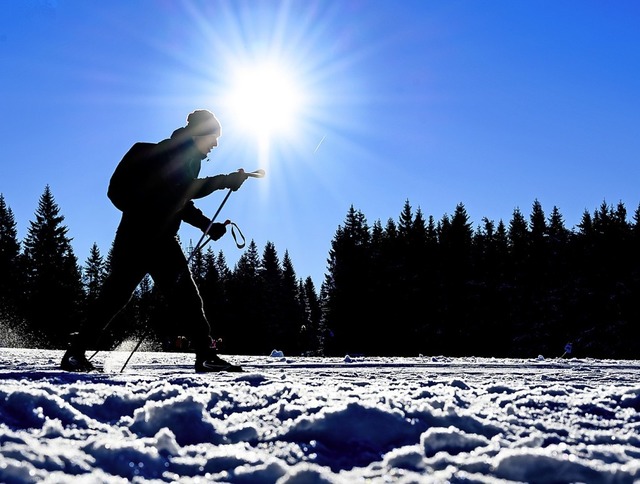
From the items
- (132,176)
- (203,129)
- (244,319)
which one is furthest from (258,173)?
(244,319)

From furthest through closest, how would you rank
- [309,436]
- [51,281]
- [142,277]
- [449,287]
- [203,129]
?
[449,287], [51,281], [203,129], [142,277], [309,436]

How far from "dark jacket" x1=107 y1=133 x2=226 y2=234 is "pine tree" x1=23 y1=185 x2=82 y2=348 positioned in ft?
140

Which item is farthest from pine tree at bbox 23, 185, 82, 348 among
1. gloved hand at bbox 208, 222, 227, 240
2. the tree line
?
gloved hand at bbox 208, 222, 227, 240

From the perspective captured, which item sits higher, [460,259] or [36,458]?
[460,259]

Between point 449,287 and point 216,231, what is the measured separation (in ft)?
151

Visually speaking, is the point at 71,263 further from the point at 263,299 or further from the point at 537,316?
the point at 537,316

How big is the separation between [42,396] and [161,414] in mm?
531

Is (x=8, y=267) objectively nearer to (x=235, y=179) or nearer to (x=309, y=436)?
(x=235, y=179)

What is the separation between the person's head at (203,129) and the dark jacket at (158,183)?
2.6 inches

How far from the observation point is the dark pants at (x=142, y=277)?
4.99 metres

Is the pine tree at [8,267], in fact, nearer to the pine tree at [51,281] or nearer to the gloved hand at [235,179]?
the pine tree at [51,281]

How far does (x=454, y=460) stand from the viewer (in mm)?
1811

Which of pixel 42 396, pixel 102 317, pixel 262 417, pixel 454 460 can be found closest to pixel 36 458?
pixel 42 396

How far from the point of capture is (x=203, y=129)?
5230mm
